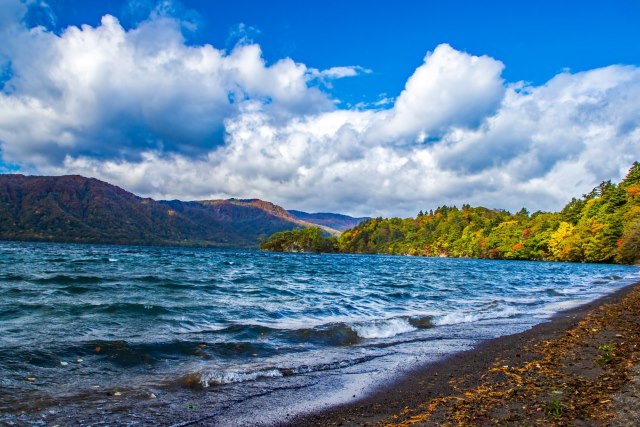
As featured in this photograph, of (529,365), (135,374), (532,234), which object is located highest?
(532,234)

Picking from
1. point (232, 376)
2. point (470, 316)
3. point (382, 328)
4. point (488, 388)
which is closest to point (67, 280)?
point (382, 328)

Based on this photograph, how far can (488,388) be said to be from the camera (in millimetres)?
8461

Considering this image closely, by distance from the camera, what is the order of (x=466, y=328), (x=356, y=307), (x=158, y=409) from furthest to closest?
(x=356, y=307) → (x=466, y=328) → (x=158, y=409)

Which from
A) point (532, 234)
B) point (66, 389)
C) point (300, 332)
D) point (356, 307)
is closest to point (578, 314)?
point (356, 307)

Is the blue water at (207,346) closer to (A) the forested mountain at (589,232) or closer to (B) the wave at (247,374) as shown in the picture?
(B) the wave at (247,374)

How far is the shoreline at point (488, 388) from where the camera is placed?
679 centimetres

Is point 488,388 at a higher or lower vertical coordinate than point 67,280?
higher

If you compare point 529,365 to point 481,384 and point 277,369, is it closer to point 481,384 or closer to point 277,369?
point 481,384

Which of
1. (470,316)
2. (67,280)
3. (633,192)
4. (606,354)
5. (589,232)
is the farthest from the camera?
(589,232)

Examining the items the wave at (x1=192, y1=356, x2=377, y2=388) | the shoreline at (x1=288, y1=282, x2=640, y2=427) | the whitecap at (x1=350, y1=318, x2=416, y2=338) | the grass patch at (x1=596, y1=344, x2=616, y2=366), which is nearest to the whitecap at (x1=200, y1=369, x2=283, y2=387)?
the wave at (x1=192, y1=356, x2=377, y2=388)

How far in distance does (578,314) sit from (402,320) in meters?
9.44

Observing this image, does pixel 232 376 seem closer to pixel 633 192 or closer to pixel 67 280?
pixel 67 280

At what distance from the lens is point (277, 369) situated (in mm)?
10984

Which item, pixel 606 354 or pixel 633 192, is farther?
pixel 633 192
